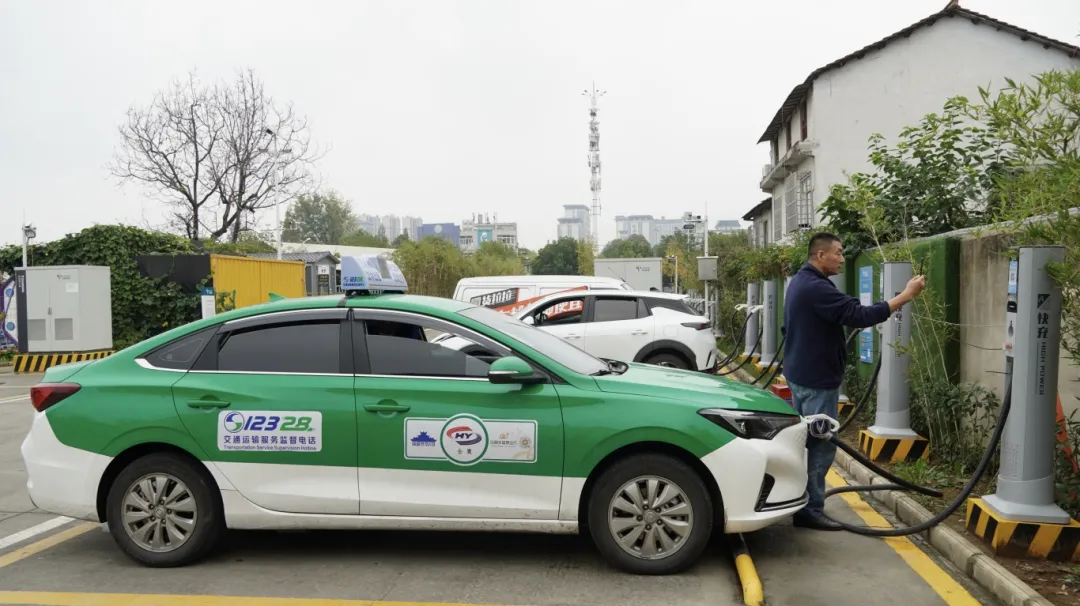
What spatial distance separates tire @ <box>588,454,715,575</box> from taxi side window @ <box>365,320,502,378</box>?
0.98m

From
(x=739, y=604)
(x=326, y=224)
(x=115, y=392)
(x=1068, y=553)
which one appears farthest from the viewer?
(x=326, y=224)

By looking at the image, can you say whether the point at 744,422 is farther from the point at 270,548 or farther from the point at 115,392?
the point at 115,392

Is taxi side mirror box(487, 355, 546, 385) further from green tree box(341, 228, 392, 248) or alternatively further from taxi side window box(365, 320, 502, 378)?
green tree box(341, 228, 392, 248)

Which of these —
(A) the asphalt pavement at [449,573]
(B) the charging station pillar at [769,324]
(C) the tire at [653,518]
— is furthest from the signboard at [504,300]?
(C) the tire at [653,518]

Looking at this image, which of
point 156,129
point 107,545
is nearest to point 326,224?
point 156,129

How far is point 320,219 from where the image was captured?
102 meters

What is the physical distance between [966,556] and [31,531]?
6.08 meters

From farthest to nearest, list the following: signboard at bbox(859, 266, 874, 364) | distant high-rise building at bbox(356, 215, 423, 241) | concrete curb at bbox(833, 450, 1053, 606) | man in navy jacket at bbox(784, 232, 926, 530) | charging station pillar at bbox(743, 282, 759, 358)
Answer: distant high-rise building at bbox(356, 215, 423, 241) → charging station pillar at bbox(743, 282, 759, 358) → signboard at bbox(859, 266, 874, 364) → man in navy jacket at bbox(784, 232, 926, 530) → concrete curb at bbox(833, 450, 1053, 606)

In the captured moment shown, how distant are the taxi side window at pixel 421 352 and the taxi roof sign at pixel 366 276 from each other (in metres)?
0.34

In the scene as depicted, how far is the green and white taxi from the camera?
4.48 metres

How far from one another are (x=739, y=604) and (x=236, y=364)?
3194 mm

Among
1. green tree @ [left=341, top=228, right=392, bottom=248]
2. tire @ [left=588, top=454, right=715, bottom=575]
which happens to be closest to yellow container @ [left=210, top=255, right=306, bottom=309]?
tire @ [left=588, top=454, right=715, bottom=575]

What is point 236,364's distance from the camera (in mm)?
4902

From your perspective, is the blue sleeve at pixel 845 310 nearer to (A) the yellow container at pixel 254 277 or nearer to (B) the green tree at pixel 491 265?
(A) the yellow container at pixel 254 277
